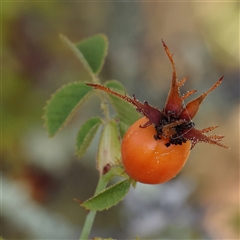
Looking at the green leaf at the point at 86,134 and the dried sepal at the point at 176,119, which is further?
the green leaf at the point at 86,134

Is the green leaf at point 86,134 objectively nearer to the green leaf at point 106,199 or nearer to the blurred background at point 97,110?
the green leaf at point 106,199

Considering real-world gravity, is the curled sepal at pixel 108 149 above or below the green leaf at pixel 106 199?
above

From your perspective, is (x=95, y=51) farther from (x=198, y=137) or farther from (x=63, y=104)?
(x=198, y=137)

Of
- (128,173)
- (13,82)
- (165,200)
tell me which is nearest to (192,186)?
(165,200)

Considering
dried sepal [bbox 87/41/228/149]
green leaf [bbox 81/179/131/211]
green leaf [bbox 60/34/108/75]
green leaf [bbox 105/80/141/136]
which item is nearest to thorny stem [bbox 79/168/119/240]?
green leaf [bbox 81/179/131/211]

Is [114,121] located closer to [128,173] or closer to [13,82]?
[128,173]

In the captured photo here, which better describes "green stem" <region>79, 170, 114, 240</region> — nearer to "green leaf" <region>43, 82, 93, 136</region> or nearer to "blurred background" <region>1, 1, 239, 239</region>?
"green leaf" <region>43, 82, 93, 136</region>

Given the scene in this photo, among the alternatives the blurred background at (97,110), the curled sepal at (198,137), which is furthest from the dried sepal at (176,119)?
the blurred background at (97,110)
